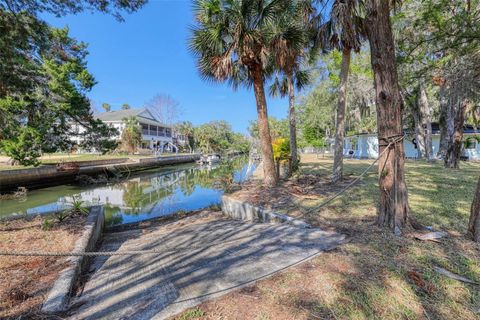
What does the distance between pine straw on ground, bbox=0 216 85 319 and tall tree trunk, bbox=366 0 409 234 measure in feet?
14.0

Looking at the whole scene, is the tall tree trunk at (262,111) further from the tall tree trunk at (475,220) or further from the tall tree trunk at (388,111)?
the tall tree trunk at (475,220)

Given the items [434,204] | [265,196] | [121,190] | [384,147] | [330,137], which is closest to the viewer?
[384,147]

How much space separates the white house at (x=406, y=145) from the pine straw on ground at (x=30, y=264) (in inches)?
980

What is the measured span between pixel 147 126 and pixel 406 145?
37987 mm

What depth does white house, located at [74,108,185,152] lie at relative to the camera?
3909cm

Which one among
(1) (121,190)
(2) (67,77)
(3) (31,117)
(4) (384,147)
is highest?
(2) (67,77)

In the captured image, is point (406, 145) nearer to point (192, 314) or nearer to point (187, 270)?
point (187, 270)

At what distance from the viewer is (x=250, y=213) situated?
590 centimetres

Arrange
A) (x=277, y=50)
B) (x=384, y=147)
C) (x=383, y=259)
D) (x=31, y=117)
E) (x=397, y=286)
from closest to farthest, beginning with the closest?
(x=397, y=286)
(x=383, y=259)
(x=384, y=147)
(x=277, y=50)
(x=31, y=117)

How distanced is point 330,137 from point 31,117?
3474 cm

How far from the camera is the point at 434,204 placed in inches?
199

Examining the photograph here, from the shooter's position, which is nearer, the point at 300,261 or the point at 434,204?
the point at 300,261

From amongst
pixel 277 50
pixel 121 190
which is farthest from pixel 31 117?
pixel 277 50

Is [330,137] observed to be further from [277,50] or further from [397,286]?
[397,286]
